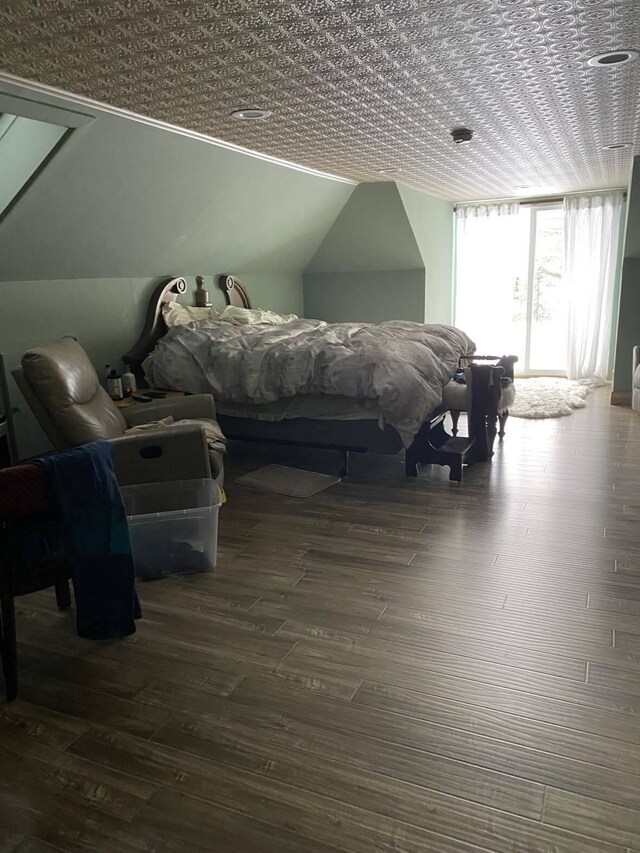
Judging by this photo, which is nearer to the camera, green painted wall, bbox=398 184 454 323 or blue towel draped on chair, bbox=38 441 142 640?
blue towel draped on chair, bbox=38 441 142 640

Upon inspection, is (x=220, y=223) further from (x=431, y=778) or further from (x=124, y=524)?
(x=431, y=778)

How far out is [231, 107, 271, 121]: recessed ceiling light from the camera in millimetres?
3303

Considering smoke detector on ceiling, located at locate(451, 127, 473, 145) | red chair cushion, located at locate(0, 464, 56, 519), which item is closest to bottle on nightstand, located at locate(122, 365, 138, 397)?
red chair cushion, located at locate(0, 464, 56, 519)

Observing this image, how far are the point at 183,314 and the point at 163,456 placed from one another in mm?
2481

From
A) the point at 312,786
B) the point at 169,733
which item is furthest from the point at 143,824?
the point at 312,786

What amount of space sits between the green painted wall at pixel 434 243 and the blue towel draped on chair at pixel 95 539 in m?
4.97

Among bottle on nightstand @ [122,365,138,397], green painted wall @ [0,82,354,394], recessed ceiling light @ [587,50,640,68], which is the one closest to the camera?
recessed ceiling light @ [587,50,640,68]

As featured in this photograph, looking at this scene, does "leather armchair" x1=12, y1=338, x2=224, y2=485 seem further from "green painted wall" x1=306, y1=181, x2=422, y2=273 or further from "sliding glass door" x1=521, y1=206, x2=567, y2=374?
"sliding glass door" x1=521, y1=206, x2=567, y2=374

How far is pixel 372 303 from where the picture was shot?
7.31 meters

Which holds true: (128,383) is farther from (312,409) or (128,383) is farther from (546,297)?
(546,297)

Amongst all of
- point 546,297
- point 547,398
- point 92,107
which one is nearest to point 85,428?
point 92,107

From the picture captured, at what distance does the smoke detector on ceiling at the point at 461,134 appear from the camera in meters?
3.89

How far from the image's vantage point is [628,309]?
19.8ft

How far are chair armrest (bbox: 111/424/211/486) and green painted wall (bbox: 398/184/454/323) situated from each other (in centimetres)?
424
